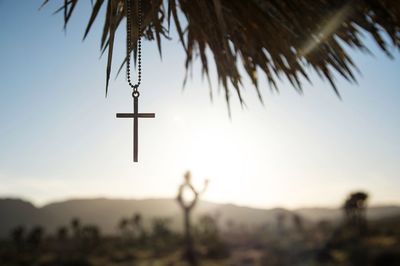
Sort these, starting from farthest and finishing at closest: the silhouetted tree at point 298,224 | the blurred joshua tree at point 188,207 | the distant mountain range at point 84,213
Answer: the distant mountain range at point 84,213
the silhouetted tree at point 298,224
the blurred joshua tree at point 188,207

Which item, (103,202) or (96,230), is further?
(103,202)

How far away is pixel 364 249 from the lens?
14500 millimetres

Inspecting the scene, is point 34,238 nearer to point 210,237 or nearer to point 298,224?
point 210,237

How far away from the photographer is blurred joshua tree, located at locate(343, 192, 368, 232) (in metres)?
20.3

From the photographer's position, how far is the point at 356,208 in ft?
68.0

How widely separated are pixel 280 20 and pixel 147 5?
44.5 inches

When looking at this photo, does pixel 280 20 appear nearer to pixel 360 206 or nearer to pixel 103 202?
pixel 360 206

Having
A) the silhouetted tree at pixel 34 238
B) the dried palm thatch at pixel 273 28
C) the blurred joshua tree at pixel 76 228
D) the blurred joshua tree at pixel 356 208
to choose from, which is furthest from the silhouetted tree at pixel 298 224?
the dried palm thatch at pixel 273 28

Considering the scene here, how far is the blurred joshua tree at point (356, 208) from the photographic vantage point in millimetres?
20328

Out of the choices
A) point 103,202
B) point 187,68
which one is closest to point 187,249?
point 187,68

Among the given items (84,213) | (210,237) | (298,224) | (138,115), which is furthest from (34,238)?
(84,213)

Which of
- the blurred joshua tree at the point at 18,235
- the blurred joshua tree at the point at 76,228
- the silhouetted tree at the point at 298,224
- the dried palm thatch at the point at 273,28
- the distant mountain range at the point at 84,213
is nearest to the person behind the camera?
the dried palm thatch at the point at 273,28

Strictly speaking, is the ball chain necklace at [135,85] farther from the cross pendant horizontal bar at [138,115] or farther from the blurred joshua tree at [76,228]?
the blurred joshua tree at [76,228]

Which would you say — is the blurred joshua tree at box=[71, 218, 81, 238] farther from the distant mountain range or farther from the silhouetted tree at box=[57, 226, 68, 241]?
the distant mountain range
